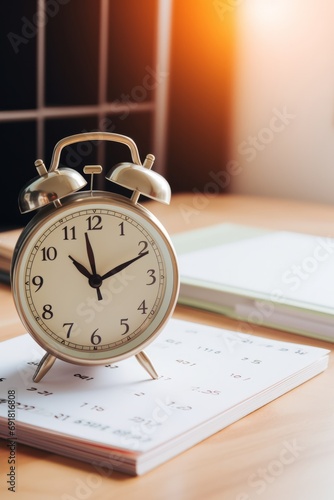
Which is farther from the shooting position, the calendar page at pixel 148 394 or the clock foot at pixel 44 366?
the clock foot at pixel 44 366

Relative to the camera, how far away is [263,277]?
3.76ft

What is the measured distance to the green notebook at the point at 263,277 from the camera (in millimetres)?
1014

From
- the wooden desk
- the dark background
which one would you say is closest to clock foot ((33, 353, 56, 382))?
the wooden desk

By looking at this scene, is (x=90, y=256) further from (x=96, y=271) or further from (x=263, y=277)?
(x=263, y=277)

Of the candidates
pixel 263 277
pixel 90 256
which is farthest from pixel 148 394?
pixel 263 277

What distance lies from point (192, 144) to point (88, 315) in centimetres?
164

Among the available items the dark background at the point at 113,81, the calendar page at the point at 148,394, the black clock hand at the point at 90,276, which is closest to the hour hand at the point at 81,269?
the black clock hand at the point at 90,276

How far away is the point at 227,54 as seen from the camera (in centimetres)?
227

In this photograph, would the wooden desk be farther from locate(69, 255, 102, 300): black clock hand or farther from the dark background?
the dark background

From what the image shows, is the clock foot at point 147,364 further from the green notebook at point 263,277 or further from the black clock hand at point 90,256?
the green notebook at point 263,277

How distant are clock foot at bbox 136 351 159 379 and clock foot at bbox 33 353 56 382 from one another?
0.09m

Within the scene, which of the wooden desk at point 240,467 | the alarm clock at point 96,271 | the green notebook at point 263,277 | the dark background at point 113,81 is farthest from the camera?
the dark background at point 113,81

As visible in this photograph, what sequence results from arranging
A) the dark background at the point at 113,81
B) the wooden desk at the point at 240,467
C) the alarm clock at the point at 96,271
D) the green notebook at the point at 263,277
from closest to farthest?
the wooden desk at the point at 240,467, the alarm clock at the point at 96,271, the green notebook at the point at 263,277, the dark background at the point at 113,81

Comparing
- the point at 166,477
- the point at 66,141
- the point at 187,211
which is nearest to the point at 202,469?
the point at 166,477
